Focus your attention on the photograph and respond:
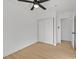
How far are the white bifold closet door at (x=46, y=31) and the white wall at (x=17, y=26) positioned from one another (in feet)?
2.07

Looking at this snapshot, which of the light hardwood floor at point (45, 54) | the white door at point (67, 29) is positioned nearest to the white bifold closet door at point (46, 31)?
the light hardwood floor at point (45, 54)

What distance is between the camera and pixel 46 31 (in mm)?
6344

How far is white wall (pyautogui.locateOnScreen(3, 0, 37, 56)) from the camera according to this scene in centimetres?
433

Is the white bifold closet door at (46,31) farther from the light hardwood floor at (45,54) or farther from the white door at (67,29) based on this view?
the white door at (67,29)

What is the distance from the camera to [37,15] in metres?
6.77

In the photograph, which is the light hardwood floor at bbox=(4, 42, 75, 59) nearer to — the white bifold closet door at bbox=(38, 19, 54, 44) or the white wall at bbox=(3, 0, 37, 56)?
the white wall at bbox=(3, 0, 37, 56)

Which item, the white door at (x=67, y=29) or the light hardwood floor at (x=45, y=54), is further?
the white door at (x=67, y=29)

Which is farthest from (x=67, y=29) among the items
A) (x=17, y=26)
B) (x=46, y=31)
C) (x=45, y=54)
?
(x=17, y=26)

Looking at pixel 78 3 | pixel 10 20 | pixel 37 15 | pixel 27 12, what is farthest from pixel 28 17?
pixel 78 3

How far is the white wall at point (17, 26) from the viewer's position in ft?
14.2

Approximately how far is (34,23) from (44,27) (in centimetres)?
83

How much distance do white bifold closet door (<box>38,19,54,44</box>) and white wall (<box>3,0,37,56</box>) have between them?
63 cm

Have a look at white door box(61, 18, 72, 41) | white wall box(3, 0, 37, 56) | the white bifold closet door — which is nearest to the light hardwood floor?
white wall box(3, 0, 37, 56)

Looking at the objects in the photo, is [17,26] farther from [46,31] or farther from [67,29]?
[67,29]
